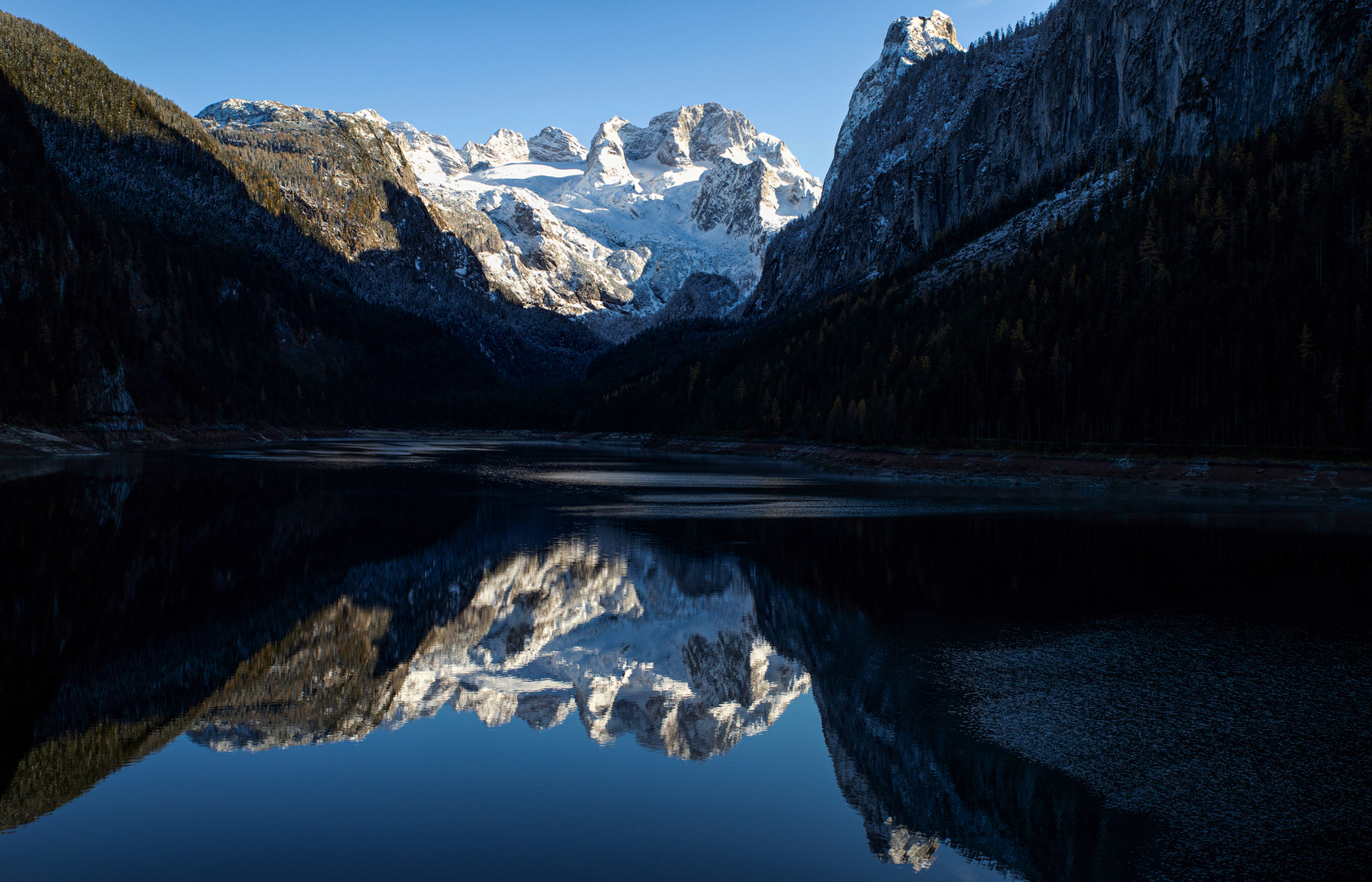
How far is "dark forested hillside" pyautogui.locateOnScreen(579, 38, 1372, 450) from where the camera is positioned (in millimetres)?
89438

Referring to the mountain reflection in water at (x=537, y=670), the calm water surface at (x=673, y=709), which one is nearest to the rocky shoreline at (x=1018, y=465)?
the calm water surface at (x=673, y=709)

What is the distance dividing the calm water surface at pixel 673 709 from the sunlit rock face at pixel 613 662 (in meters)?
0.14

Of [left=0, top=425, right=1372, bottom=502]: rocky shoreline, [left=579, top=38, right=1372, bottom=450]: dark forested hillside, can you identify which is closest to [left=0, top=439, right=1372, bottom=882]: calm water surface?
[left=0, top=425, right=1372, bottom=502]: rocky shoreline

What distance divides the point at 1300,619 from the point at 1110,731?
1561cm

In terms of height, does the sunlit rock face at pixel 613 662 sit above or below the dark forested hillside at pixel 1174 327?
below

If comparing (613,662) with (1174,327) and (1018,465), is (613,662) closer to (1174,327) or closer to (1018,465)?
(1018,465)

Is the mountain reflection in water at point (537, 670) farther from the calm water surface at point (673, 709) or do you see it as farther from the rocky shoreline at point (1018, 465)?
the rocky shoreline at point (1018, 465)

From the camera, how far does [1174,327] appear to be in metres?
104

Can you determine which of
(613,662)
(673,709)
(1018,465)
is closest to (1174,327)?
(1018,465)

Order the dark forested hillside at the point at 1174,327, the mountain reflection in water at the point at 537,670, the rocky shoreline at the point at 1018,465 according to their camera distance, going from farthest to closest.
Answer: the dark forested hillside at the point at 1174,327, the rocky shoreline at the point at 1018,465, the mountain reflection in water at the point at 537,670

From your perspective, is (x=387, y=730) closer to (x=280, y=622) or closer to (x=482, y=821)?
(x=482, y=821)

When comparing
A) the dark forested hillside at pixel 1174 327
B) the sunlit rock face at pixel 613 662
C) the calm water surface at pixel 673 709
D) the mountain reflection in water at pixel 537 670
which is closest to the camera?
the calm water surface at pixel 673 709

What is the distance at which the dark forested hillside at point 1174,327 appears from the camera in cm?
8944

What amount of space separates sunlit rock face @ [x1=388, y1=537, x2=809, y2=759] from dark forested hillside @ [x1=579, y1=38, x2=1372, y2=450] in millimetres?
75964
